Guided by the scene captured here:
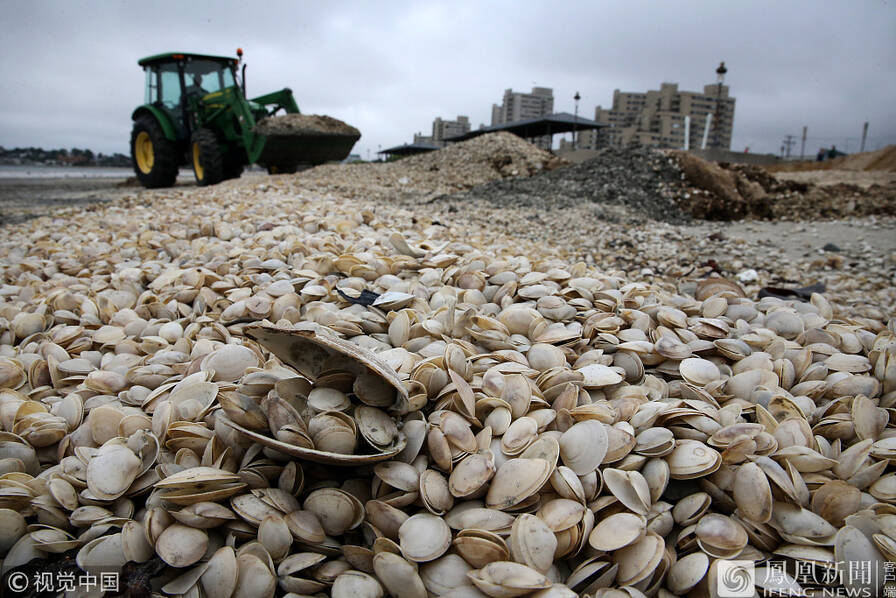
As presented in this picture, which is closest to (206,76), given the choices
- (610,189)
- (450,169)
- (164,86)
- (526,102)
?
(164,86)

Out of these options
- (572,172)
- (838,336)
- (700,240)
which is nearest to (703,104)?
(572,172)

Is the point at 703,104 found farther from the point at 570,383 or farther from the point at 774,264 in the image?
the point at 570,383

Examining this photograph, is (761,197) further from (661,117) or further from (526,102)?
(526,102)

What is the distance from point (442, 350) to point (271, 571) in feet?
2.30

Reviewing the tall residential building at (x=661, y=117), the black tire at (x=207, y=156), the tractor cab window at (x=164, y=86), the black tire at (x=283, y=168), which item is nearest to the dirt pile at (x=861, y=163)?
the tall residential building at (x=661, y=117)

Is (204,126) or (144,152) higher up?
(204,126)

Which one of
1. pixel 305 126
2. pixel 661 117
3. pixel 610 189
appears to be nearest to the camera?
pixel 610 189

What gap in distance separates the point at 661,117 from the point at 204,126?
3417 centimetres

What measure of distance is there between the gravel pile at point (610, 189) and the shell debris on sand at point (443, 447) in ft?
18.8

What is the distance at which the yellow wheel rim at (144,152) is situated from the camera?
934 cm

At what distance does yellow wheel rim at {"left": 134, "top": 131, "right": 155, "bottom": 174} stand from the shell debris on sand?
29.8 ft

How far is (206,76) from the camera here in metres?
8.91

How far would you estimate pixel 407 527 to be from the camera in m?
0.94

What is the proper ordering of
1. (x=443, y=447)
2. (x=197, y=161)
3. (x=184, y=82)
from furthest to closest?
(x=184, y=82) < (x=197, y=161) < (x=443, y=447)
